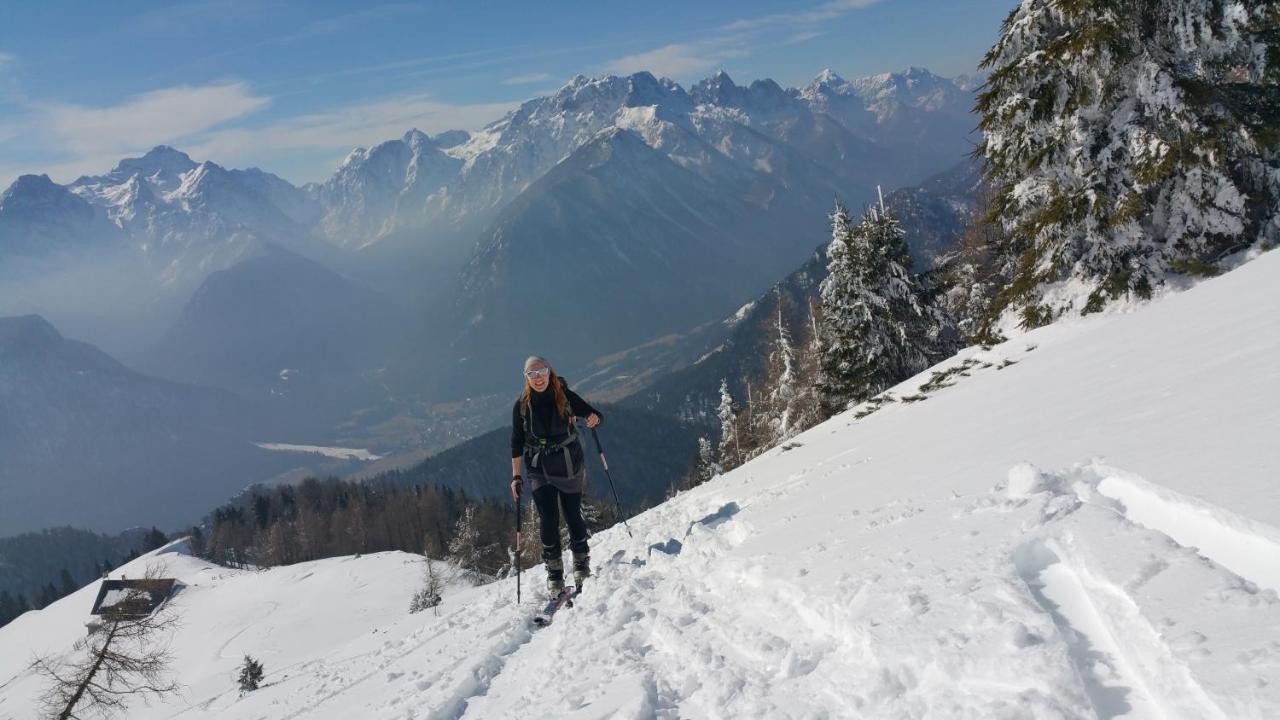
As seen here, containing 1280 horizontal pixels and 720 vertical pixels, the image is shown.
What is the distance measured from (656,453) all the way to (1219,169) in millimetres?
183846

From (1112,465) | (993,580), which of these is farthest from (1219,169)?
(993,580)

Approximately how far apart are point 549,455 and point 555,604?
209cm

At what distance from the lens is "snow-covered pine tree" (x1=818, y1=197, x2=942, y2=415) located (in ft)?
91.7

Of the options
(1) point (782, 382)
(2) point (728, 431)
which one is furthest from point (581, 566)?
(2) point (728, 431)

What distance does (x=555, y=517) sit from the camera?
31.4 feet

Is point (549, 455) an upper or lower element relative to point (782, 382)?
upper

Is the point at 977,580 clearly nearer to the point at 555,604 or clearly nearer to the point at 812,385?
the point at 555,604

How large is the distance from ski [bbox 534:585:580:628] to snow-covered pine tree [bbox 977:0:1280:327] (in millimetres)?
12238

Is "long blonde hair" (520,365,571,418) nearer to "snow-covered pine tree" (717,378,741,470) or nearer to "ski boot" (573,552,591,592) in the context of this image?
"ski boot" (573,552,591,592)

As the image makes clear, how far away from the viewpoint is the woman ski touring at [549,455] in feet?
30.9

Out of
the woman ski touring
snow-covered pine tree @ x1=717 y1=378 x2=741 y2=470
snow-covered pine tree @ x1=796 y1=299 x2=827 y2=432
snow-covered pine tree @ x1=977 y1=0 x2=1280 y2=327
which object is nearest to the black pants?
the woman ski touring

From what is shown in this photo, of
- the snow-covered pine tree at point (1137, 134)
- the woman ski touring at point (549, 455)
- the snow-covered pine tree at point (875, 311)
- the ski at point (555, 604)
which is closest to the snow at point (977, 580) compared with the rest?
the ski at point (555, 604)

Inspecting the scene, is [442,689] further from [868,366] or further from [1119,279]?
[868,366]

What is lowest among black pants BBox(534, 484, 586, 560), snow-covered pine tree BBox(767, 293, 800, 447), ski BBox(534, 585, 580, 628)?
snow-covered pine tree BBox(767, 293, 800, 447)
